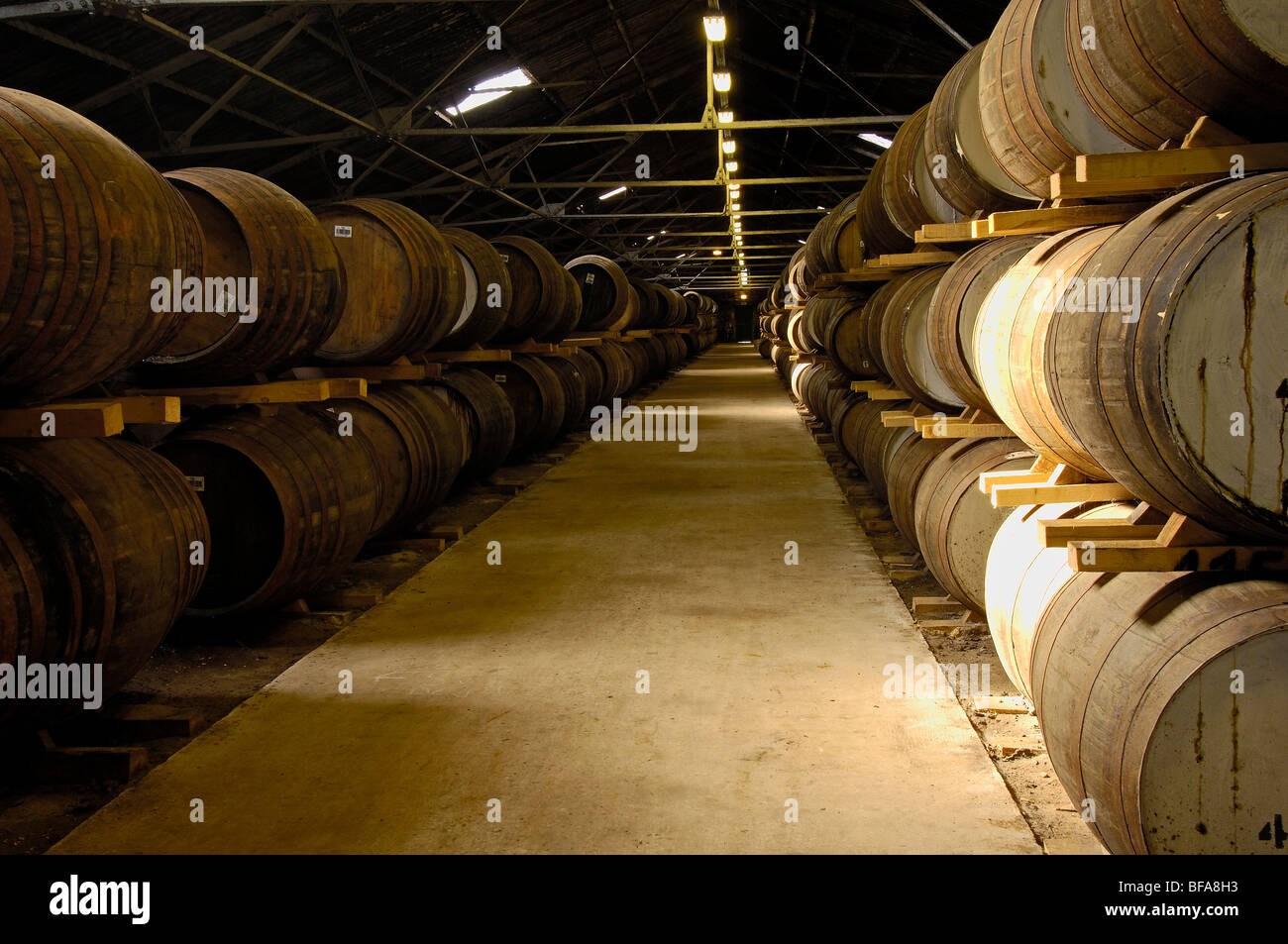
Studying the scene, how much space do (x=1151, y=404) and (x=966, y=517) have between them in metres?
2.21

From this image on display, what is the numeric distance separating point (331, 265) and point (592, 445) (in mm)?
6636

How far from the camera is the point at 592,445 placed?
1127 cm

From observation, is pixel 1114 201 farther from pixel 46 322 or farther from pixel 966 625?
pixel 46 322

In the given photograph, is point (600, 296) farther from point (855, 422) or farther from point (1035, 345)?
point (1035, 345)

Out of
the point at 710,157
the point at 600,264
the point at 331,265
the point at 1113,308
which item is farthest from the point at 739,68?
the point at 1113,308

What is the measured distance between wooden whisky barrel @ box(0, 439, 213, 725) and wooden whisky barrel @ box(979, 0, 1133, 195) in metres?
3.08

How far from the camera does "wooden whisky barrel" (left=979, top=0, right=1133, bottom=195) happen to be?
9.84 feet

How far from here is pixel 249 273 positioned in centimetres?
425

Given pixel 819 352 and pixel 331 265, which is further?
pixel 819 352

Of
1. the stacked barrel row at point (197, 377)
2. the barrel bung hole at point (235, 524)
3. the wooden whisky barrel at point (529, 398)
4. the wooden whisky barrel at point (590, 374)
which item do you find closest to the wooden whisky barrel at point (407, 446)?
the stacked barrel row at point (197, 377)
